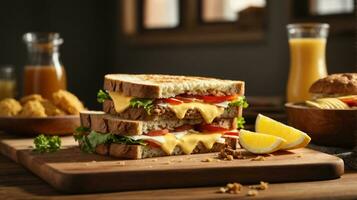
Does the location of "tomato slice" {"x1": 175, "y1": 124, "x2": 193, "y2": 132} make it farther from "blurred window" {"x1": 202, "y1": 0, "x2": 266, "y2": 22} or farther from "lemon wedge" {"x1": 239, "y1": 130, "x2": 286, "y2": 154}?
"blurred window" {"x1": 202, "y1": 0, "x2": 266, "y2": 22}

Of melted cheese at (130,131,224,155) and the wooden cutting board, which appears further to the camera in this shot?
melted cheese at (130,131,224,155)

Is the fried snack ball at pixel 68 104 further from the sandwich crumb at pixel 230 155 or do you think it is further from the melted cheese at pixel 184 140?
the sandwich crumb at pixel 230 155

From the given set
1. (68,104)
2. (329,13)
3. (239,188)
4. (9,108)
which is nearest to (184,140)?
(239,188)

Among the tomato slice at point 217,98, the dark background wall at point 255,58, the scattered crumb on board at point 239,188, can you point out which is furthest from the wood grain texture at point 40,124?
the dark background wall at point 255,58

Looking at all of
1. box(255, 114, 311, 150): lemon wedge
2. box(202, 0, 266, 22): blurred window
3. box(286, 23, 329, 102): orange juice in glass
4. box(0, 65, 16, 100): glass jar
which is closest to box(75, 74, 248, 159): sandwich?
box(255, 114, 311, 150): lemon wedge

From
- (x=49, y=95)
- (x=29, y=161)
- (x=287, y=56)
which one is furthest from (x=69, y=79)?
(x=29, y=161)
